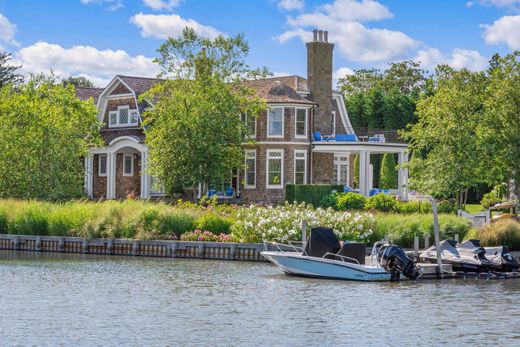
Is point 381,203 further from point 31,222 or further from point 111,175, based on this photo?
point 111,175

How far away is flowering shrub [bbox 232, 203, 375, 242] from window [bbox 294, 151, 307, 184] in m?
20.0

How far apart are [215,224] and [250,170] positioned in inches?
712

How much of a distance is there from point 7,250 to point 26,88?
1857 centimetres

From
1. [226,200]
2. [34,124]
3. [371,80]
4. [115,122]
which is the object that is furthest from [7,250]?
[371,80]

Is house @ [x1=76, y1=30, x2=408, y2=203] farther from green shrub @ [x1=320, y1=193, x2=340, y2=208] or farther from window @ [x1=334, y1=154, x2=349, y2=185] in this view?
green shrub @ [x1=320, y1=193, x2=340, y2=208]

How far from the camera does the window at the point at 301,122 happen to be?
61969 millimetres

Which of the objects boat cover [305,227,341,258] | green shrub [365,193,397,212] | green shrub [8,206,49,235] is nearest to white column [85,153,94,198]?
green shrub [8,206,49,235]

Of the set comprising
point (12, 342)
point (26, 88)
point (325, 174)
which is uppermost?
point (26, 88)

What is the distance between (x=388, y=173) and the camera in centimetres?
7250

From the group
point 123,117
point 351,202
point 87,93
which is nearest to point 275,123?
point 351,202

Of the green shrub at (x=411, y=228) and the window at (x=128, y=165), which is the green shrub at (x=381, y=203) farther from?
the window at (x=128, y=165)

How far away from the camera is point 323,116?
215 feet

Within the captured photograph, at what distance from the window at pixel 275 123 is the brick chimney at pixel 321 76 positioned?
4009mm

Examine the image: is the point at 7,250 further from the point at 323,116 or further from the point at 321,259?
the point at 323,116
